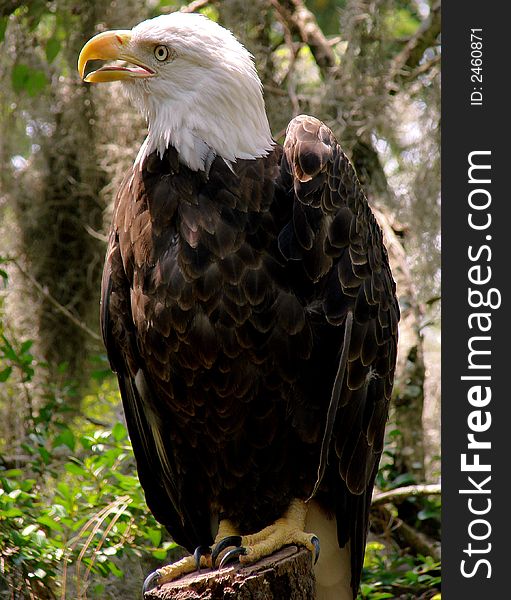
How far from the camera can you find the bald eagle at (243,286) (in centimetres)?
300

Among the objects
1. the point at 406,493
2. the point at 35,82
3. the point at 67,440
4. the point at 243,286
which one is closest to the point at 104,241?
the point at 35,82

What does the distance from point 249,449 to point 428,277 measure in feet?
6.55

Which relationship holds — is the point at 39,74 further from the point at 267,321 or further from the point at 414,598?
the point at 414,598

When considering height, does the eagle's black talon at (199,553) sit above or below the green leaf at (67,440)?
below

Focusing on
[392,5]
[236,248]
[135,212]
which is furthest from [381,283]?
[392,5]

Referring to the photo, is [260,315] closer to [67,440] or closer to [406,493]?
[67,440]

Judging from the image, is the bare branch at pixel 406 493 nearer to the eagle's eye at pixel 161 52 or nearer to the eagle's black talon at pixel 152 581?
the eagle's black talon at pixel 152 581

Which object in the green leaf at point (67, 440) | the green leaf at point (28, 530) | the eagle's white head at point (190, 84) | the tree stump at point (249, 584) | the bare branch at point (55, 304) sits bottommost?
the tree stump at point (249, 584)

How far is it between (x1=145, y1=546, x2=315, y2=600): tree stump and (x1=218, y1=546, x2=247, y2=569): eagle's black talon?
51 millimetres

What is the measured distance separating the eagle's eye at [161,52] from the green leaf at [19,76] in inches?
96.6

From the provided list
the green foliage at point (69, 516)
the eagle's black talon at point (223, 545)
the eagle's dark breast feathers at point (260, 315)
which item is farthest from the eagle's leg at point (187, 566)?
the green foliage at point (69, 516)

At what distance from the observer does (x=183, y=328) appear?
3008 mm

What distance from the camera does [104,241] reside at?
17.6 ft

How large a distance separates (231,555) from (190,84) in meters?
1.58
